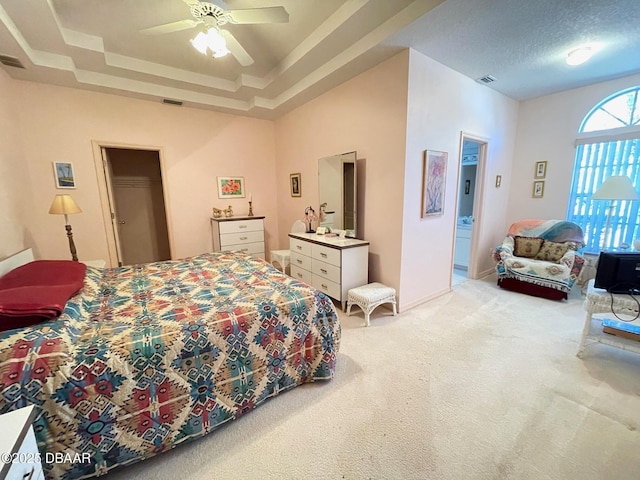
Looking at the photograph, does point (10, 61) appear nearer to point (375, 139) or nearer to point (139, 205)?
point (139, 205)

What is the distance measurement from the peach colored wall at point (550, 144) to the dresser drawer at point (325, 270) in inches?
136

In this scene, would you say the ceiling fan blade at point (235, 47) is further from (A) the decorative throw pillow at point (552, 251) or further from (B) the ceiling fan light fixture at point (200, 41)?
(A) the decorative throw pillow at point (552, 251)

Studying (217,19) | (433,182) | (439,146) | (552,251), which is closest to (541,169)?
(552,251)

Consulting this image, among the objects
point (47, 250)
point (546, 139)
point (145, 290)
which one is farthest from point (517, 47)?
point (47, 250)

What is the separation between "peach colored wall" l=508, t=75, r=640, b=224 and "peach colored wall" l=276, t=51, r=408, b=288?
111 inches

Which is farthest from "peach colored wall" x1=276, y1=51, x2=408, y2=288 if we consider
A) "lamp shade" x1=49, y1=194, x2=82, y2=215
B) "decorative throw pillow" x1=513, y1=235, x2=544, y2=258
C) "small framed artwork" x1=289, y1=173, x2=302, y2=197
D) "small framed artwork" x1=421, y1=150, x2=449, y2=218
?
"lamp shade" x1=49, y1=194, x2=82, y2=215

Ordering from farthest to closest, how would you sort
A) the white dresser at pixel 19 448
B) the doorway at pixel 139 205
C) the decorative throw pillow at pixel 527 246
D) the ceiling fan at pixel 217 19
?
the doorway at pixel 139 205 → the decorative throw pillow at pixel 527 246 → the ceiling fan at pixel 217 19 → the white dresser at pixel 19 448

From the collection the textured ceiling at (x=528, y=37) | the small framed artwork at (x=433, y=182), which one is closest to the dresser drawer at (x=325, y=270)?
the small framed artwork at (x=433, y=182)

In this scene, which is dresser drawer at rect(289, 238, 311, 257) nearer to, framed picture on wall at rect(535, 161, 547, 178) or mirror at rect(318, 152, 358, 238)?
mirror at rect(318, 152, 358, 238)

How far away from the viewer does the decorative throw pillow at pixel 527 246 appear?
3.65 m

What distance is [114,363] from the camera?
1.21 metres

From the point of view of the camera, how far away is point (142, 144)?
369 centimetres

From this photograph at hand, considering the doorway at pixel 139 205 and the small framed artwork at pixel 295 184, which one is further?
the doorway at pixel 139 205

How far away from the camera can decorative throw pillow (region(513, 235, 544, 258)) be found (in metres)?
→ 3.65
